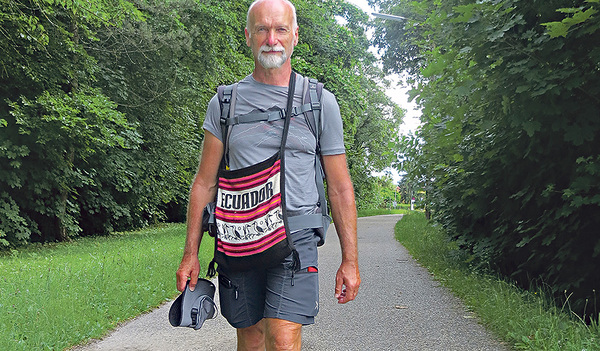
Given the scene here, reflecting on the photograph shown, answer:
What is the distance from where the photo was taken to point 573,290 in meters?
6.09

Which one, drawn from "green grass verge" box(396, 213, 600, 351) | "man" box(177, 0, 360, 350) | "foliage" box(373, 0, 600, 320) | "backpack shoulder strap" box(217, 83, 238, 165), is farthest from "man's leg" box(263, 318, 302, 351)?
"foliage" box(373, 0, 600, 320)

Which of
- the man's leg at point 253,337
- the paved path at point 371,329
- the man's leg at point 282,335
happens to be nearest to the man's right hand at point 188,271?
the man's leg at point 253,337

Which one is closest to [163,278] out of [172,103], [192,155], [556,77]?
[556,77]

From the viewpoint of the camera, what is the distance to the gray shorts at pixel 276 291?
7.93 ft

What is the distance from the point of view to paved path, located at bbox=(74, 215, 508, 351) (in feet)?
16.7

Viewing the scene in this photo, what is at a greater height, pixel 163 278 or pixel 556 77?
pixel 556 77

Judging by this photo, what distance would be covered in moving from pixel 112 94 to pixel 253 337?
16007mm

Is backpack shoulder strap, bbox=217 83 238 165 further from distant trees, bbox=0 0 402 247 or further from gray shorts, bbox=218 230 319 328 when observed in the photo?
distant trees, bbox=0 0 402 247

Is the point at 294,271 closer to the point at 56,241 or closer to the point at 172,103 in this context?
the point at 56,241

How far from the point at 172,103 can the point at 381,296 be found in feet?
43.1

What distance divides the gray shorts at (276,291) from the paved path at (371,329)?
2.62m

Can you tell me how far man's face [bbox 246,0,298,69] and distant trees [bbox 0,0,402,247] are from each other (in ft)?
22.1

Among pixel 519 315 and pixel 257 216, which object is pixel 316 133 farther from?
pixel 519 315

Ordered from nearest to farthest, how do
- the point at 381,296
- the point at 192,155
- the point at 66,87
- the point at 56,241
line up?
the point at 381,296 → the point at 66,87 → the point at 56,241 → the point at 192,155
